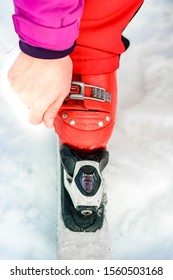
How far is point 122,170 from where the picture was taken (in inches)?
52.0

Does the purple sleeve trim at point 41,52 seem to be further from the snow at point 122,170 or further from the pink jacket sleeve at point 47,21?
the snow at point 122,170

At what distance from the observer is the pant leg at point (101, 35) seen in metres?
1.05

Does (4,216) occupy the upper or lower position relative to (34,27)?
lower

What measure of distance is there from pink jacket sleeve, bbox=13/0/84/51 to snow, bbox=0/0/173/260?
28 centimetres

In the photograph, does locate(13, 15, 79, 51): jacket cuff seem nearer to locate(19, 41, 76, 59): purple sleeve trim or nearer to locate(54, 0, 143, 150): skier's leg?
locate(19, 41, 76, 59): purple sleeve trim

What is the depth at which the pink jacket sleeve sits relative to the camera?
2.69 ft

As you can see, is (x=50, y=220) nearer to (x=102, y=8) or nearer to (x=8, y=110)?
(x=8, y=110)

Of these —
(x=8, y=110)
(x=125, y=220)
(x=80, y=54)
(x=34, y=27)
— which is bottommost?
(x=125, y=220)

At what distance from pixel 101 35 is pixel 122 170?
380 millimetres

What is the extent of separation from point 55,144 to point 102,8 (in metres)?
0.42

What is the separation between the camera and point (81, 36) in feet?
3.55

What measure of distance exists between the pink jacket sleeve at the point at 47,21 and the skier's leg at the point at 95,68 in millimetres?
205

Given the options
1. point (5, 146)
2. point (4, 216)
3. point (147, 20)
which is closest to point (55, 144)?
point (5, 146)

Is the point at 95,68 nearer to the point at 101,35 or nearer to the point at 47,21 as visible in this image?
the point at 101,35
